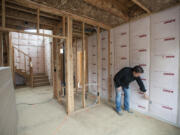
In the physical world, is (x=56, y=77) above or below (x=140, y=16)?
below

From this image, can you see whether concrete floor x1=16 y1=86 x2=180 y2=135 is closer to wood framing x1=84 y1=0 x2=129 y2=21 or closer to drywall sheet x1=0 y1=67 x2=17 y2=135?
drywall sheet x1=0 y1=67 x2=17 y2=135

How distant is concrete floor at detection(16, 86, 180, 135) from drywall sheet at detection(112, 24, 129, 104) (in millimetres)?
1431

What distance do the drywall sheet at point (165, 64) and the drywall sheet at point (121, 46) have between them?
682 mm

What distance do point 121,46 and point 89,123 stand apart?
233cm

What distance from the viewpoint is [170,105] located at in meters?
2.12

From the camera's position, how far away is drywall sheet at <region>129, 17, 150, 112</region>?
2.42 metres

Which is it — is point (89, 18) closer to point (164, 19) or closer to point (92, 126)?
point (164, 19)

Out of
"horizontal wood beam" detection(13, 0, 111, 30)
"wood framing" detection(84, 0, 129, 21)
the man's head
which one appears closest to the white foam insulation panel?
the man's head

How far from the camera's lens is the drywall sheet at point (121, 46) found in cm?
286

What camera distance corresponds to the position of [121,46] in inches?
118

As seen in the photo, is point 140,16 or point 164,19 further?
point 140,16

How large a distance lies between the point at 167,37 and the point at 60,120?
313 cm

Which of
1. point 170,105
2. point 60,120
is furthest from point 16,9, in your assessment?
point 170,105

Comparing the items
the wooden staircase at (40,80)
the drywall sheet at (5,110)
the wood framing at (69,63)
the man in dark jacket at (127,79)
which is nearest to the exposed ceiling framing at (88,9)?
the wood framing at (69,63)
